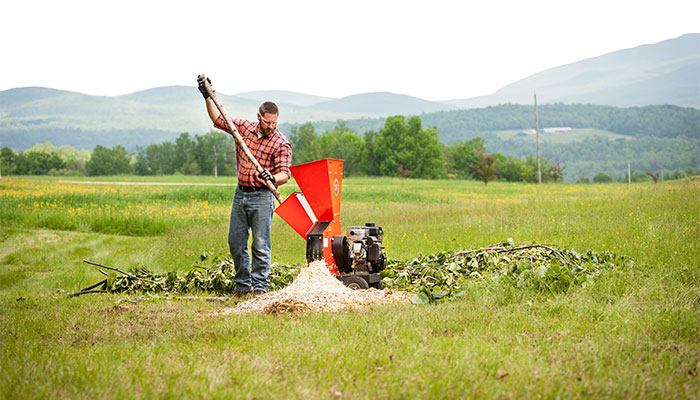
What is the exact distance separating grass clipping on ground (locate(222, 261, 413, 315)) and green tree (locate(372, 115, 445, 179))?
82616 millimetres

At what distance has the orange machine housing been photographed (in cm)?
734

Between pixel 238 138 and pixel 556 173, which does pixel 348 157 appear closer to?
pixel 556 173

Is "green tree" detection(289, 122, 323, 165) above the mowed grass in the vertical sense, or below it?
above

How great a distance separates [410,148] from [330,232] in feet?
279

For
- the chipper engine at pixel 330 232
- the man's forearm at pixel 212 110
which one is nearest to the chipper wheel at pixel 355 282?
the chipper engine at pixel 330 232

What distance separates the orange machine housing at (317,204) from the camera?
734 centimetres

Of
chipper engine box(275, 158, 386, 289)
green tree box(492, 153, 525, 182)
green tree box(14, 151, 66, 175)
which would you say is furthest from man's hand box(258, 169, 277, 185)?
green tree box(492, 153, 525, 182)

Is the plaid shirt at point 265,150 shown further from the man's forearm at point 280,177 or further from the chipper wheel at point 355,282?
the chipper wheel at point 355,282

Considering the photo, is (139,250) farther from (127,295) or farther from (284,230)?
(127,295)

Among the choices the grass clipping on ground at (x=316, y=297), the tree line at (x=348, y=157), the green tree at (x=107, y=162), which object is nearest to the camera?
the grass clipping on ground at (x=316, y=297)

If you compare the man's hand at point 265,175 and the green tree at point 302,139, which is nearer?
the man's hand at point 265,175

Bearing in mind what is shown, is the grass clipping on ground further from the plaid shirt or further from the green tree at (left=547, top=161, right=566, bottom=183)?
the green tree at (left=547, top=161, right=566, bottom=183)

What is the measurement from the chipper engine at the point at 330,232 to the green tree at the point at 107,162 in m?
106

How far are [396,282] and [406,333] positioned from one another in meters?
2.93
